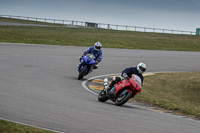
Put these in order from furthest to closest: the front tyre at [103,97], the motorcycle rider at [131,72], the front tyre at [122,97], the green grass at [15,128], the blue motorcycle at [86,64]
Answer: the blue motorcycle at [86,64] → the front tyre at [103,97] → the motorcycle rider at [131,72] → the front tyre at [122,97] → the green grass at [15,128]

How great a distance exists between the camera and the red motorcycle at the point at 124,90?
464 inches

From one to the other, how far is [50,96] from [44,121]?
12.0ft

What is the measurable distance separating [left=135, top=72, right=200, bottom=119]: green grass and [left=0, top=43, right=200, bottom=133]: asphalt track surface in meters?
1.83

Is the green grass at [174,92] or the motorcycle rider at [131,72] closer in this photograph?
the motorcycle rider at [131,72]

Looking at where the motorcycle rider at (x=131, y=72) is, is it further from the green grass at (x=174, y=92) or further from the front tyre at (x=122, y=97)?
the green grass at (x=174, y=92)

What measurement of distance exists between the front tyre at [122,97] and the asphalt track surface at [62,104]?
172 millimetres

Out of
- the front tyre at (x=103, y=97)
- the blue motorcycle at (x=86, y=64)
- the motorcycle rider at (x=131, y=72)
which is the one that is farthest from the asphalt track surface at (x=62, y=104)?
the motorcycle rider at (x=131, y=72)

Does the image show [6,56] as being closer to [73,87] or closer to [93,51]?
[93,51]

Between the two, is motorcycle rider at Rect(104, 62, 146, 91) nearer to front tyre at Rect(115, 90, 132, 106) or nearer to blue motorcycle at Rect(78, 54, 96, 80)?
front tyre at Rect(115, 90, 132, 106)

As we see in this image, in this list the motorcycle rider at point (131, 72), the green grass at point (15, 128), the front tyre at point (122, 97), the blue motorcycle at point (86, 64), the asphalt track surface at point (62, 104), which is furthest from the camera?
the blue motorcycle at point (86, 64)

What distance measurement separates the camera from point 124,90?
1190 centimetres

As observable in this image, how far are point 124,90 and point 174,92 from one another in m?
7.17

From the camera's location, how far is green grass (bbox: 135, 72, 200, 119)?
46.7 feet

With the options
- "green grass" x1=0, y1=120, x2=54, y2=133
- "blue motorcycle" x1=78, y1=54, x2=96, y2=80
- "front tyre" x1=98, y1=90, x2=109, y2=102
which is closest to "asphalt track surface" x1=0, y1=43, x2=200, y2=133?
"front tyre" x1=98, y1=90, x2=109, y2=102
